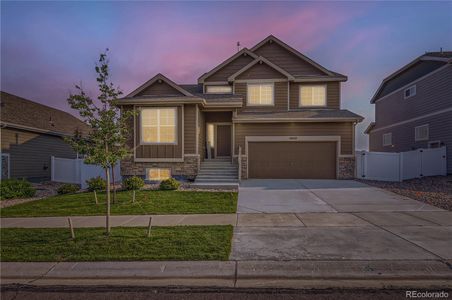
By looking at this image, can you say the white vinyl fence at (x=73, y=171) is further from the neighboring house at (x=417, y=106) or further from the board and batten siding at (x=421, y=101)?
the board and batten siding at (x=421, y=101)

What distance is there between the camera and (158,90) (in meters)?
14.7

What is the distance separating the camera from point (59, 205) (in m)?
9.64

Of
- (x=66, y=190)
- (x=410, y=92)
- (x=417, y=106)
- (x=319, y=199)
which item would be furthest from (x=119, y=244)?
(x=410, y=92)

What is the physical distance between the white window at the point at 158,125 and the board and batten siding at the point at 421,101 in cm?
1771

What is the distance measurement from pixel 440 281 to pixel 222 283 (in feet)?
11.3

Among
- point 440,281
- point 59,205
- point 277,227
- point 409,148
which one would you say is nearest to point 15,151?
point 59,205

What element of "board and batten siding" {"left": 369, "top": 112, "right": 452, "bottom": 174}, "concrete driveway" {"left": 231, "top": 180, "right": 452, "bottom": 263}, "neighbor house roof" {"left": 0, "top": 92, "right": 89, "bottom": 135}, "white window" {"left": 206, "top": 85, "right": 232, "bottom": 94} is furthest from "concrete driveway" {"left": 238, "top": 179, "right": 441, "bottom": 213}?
"neighbor house roof" {"left": 0, "top": 92, "right": 89, "bottom": 135}

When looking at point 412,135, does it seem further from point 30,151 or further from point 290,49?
point 30,151

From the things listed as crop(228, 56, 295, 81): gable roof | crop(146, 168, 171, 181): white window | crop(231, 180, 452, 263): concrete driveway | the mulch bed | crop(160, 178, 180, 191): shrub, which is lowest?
crop(231, 180, 452, 263): concrete driveway

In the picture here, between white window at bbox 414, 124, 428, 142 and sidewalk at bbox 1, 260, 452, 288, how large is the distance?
18.5 meters

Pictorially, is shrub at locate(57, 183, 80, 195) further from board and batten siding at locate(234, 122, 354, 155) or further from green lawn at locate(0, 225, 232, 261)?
board and batten siding at locate(234, 122, 354, 155)

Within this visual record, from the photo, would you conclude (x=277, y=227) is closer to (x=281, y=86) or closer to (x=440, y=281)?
(x=440, y=281)

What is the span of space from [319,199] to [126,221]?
7.21 m

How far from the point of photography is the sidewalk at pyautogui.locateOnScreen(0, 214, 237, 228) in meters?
7.10
